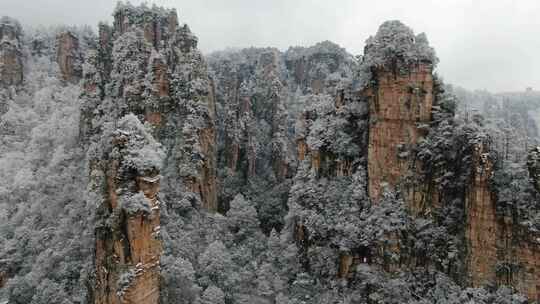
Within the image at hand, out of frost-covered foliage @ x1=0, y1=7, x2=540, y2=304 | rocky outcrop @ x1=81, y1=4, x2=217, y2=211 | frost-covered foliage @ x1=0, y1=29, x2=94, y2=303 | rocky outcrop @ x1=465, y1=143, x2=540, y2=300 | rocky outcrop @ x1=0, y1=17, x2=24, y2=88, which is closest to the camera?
rocky outcrop @ x1=465, y1=143, x2=540, y2=300

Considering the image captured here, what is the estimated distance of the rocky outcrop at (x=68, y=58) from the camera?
2995 inches

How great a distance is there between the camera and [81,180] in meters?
56.6

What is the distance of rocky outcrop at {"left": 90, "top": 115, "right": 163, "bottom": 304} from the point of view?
1081 inches

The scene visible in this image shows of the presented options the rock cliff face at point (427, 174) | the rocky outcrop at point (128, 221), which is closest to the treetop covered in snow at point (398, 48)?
the rock cliff face at point (427, 174)

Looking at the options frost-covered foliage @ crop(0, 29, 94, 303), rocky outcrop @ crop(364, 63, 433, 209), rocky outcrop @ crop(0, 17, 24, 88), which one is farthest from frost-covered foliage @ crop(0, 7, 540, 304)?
rocky outcrop @ crop(0, 17, 24, 88)

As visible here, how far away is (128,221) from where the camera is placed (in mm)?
27547

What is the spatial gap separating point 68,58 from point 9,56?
1008 cm

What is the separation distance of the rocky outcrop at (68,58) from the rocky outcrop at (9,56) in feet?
23.9

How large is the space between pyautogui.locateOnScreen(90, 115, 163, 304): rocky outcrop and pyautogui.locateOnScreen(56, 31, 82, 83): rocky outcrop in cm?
5385

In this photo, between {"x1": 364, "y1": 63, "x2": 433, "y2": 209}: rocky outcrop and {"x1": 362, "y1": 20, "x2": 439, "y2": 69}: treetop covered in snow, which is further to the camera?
{"x1": 364, "y1": 63, "x2": 433, "y2": 209}: rocky outcrop

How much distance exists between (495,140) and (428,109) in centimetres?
611

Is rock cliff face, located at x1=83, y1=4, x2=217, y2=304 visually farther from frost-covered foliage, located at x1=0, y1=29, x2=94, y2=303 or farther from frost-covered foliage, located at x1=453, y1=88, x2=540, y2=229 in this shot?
frost-covered foliage, located at x1=453, y1=88, x2=540, y2=229

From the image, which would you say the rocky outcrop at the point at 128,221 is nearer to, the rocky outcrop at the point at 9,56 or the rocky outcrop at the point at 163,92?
the rocky outcrop at the point at 163,92

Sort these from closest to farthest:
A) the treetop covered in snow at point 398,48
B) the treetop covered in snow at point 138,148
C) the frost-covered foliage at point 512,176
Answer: the treetop covered in snow at point 138,148, the frost-covered foliage at point 512,176, the treetop covered in snow at point 398,48
